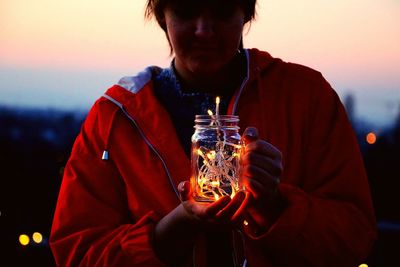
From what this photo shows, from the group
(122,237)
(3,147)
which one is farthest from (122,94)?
(3,147)

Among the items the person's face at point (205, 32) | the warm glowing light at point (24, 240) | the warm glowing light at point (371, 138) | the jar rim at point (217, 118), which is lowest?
the warm glowing light at point (24, 240)

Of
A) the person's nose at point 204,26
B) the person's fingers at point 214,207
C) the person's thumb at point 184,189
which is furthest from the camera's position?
the person's nose at point 204,26

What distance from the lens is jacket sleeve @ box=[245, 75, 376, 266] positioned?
136 cm

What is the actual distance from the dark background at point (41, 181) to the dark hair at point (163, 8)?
8.09 feet

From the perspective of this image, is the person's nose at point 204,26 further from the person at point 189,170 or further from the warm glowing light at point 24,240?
the warm glowing light at point 24,240

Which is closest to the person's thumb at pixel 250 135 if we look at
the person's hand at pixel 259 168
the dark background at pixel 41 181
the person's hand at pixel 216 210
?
the person's hand at pixel 259 168

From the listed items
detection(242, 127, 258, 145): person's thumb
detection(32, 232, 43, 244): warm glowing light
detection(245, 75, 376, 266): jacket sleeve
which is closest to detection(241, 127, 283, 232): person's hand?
detection(242, 127, 258, 145): person's thumb

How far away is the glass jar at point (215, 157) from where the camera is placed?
1.31m

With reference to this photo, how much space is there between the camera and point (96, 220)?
152 centimetres

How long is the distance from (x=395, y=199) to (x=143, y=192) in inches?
122

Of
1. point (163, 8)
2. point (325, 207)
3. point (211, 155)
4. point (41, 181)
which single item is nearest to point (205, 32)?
point (163, 8)

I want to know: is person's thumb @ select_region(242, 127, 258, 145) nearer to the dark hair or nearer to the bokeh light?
the dark hair

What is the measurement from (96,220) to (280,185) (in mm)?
588

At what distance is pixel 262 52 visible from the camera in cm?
177
